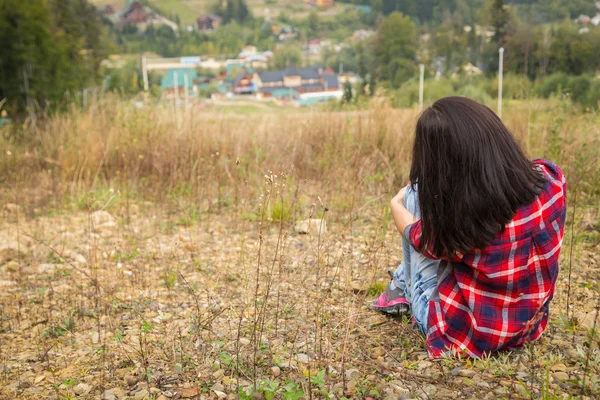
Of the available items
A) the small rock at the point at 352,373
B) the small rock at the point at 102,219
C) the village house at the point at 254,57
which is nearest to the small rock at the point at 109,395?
the small rock at the point at 352,373

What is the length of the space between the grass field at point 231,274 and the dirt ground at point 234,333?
0.04ft

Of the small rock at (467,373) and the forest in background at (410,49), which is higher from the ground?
the forest in background at (410,49)

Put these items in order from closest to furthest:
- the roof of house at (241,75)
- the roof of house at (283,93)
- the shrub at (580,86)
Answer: the shrub at (580,86) → the roof of house at (283,93) → the roof of house at (241,75)

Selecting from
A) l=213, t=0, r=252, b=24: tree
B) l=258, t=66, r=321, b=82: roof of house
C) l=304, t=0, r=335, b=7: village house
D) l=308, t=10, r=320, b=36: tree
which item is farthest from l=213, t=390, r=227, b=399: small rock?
l=304, t=0, r=335, b=7: village house

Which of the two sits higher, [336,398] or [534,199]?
[534,199]

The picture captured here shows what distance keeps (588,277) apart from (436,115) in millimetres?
1587

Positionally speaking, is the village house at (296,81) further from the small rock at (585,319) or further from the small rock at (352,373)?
the small rock at (352,373)

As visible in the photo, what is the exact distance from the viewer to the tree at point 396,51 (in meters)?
14.7

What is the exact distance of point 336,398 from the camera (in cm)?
180

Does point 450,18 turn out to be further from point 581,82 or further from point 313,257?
point 313,257

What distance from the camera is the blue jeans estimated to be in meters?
2.17

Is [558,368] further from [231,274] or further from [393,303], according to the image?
[231,274]

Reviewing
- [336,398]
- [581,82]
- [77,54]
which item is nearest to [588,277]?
[336,398]

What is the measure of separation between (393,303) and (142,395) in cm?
112
